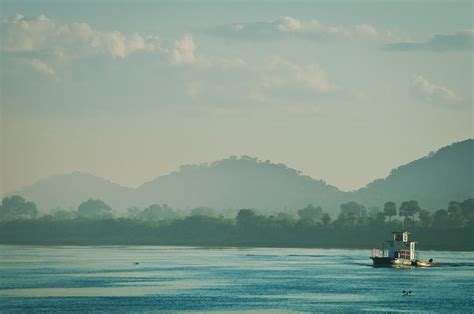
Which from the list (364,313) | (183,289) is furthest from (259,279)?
(364,313)

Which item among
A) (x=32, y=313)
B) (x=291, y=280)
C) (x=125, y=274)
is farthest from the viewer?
(x=125, y=274)

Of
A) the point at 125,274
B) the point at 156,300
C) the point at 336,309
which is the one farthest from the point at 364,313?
the point at 125,274

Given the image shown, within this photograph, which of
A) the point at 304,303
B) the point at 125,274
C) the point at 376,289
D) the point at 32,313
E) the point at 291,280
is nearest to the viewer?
the point at 32,313

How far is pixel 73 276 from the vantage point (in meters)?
193

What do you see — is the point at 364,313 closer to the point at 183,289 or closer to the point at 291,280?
the point at 183,289

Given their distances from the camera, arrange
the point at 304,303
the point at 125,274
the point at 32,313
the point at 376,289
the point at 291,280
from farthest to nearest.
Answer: the point at 125,274 < the point at 291,280 < the point at 376,289 < the point at 304,303 < the point at 32,313

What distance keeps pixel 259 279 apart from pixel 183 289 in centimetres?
2519

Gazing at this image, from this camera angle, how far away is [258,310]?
5177 inches

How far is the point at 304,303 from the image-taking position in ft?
460

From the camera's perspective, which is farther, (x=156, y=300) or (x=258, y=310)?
(x=156, y=300)

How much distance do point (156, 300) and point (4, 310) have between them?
2214cm

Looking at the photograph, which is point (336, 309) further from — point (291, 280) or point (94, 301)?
point (291, 280)

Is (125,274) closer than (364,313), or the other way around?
(364,313)

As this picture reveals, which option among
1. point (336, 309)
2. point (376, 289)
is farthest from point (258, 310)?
point (376, 289)
